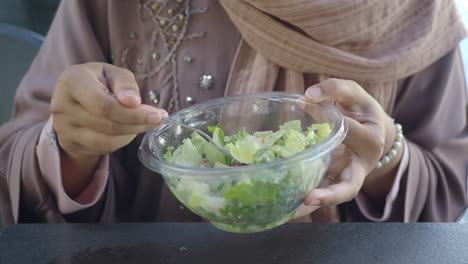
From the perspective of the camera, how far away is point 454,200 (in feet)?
2.66

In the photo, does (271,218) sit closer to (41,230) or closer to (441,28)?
(41,230)

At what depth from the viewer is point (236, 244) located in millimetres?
547

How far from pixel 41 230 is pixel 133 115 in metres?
0.16

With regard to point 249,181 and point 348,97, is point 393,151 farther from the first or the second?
point 249,181

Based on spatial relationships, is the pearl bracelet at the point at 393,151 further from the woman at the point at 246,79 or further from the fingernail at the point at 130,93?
the fingernail at the point at 130,93

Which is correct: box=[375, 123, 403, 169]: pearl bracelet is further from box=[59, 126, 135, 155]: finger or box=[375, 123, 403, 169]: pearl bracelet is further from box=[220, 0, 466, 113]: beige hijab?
box=[59, 126, 135, 155]: finger

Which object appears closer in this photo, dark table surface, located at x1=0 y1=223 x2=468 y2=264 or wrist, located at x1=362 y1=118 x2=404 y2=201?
dark table surface, located at x1=0 y1=223 x2=468 y2=264

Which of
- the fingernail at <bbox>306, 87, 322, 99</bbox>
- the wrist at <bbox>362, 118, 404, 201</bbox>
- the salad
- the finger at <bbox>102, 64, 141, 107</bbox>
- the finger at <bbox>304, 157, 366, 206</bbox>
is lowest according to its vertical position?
the wrist at <bbox>362, 118, 404, 201</bbox>

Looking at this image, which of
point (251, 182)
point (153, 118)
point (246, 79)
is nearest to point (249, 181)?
point (251, 182)

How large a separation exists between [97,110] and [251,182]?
178 millimetres

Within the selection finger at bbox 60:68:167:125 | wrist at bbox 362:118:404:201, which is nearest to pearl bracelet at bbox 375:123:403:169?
wrist at bbox 362:118:404:201

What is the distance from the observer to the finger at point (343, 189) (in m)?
→ 0.53

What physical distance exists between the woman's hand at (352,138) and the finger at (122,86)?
17cm

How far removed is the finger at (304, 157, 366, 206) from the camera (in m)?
0.53
